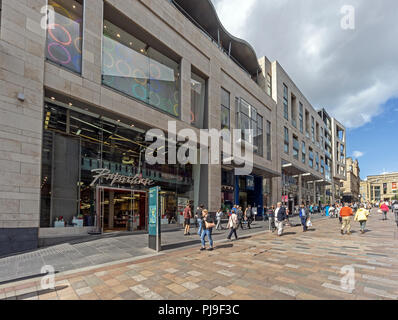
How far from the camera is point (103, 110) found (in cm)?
1275

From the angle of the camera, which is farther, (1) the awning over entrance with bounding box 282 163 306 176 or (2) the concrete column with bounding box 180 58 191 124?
(1) the awning over entrance with bounding box 282 163 306 176

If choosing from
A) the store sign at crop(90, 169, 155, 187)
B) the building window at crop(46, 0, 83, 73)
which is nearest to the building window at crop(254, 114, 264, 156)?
the store sign at crop(90, 169, 155, 187)

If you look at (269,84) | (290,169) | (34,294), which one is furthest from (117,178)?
(269,84)

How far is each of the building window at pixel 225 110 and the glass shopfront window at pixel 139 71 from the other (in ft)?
19.5

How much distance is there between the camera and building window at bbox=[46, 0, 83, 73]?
35.8 feet

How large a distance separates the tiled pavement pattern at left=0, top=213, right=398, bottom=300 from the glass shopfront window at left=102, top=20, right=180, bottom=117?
34.6ft

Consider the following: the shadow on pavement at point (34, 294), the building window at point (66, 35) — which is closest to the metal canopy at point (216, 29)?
the building window at point (66, 35)

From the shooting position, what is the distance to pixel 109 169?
44.7 ft

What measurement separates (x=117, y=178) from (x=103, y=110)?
4.11m

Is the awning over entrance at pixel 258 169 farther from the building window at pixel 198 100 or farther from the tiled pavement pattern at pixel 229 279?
the tiled pavement pattern at pixel 229 279

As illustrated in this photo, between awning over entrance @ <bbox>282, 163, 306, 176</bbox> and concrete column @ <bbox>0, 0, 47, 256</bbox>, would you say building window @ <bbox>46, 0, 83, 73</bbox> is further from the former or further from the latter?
awning over entrance @ <bbox>282, 163, 306, 176</bbox>

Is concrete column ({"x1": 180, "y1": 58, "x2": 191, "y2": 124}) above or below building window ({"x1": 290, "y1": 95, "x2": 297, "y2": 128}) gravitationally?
below
